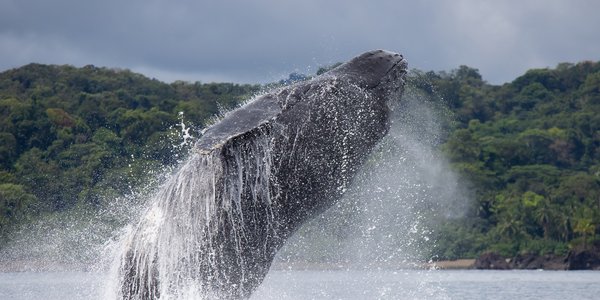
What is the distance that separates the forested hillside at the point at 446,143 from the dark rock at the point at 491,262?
634 mm

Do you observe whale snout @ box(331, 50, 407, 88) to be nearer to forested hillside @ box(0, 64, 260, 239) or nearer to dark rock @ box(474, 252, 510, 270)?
forested hillside @ box(0, 64, 260, 239)

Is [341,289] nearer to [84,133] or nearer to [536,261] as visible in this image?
[84,133]

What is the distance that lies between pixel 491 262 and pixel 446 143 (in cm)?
1008

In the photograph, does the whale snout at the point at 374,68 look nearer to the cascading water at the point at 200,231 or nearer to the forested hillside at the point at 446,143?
the cascading water at the point at 200,231

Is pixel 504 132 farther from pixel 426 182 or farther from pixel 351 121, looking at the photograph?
pixel 351 121

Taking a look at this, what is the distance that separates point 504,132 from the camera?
101 metres

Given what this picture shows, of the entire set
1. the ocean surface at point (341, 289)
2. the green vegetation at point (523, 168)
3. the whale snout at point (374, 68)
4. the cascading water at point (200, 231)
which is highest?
the green vegetation at point (523, 168)

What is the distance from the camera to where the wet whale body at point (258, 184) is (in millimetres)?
9008

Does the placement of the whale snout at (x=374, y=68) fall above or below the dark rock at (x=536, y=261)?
above

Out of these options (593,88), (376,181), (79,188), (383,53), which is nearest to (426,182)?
(79,188)

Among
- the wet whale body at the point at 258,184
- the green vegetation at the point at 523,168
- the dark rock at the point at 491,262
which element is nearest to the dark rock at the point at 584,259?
the green vegetation at the point at 523,168

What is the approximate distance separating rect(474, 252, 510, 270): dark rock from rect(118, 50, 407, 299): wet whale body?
69248mm

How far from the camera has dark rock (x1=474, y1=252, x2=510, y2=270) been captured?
77.9m

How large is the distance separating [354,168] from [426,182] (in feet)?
206
